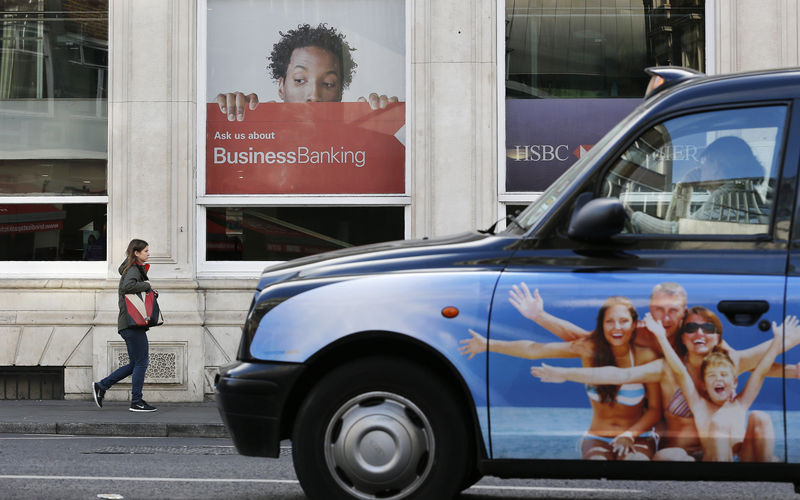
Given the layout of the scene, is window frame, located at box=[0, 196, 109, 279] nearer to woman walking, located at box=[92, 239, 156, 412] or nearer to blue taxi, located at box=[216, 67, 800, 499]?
woman walking, located at box=[92, 239, 156, 412]

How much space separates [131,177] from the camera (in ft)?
44.8

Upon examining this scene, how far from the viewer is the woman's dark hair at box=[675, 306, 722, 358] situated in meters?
4.57

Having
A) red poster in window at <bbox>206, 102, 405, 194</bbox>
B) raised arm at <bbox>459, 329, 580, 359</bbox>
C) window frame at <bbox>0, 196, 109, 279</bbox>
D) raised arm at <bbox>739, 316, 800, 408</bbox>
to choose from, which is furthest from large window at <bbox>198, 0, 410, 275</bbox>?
raised arm at <bbox>739, 316, 800, 408</bbox>

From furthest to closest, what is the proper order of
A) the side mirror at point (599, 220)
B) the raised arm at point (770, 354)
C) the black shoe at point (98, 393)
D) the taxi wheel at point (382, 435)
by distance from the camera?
1. the black shoe at point (98, 393)
2. the taxi wheel at point (382, 435)
3. the side mirror at point (599, 220)
4. the raised arm at point (770, 354)

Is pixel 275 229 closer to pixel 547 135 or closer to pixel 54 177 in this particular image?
pixel 54 177

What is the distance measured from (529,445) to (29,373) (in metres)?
10.3

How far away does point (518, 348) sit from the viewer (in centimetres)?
473

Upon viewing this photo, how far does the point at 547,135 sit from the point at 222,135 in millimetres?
3950

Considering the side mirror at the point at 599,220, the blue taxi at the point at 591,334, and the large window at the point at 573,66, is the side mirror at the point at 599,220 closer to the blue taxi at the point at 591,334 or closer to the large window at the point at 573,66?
the blue taxi at the point at 591,334

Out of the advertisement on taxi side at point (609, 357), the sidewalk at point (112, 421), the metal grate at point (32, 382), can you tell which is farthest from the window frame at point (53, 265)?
the advertisement on taxi side at point (609, 357)

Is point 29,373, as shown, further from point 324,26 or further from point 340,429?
point 340,429

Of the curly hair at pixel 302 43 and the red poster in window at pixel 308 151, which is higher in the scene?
the curly hair at pixel 302 43

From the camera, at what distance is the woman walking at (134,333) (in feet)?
40.1

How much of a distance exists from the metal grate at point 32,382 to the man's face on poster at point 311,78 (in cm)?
434
